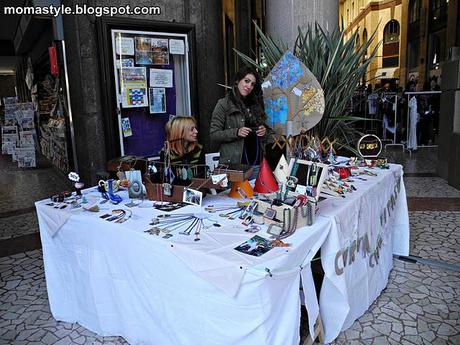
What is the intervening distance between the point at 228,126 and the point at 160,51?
2334 millimetres

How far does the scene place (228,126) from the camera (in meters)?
2.99

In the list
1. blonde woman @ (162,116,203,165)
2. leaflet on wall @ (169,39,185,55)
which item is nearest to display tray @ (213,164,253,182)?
blonde woman @ (162,116,203,165)

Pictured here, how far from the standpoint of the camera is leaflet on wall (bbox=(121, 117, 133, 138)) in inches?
185

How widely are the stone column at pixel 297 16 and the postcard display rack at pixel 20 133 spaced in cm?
596

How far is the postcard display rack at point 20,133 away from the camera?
27.0ft

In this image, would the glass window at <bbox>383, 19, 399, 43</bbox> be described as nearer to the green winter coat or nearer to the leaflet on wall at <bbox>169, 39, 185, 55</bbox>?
the leaflet on wall at <bbox>169, 39, 185, 55</bbox>

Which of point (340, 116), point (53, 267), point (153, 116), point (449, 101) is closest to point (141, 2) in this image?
point (153, 116)

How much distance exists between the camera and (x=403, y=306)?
2467 mm

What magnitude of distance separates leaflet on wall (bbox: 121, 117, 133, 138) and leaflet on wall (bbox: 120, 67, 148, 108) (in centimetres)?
17

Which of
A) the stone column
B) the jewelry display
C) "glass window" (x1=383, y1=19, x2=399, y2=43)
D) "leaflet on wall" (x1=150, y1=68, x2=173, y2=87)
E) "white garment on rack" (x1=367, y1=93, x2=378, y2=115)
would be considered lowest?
the jewelry display

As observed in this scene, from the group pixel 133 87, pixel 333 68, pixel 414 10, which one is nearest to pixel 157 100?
pixel 133 87

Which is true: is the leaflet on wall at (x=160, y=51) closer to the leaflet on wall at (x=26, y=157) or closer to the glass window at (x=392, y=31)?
the leaflet on wall at (x=26, y=157)

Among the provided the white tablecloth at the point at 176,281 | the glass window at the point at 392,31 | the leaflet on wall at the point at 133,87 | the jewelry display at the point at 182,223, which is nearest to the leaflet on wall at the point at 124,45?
the leaflet on wall at the point at 133,87

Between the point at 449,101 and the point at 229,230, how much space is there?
5.40m
